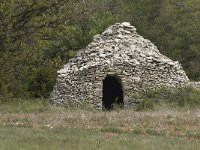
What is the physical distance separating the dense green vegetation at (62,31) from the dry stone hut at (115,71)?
160cm

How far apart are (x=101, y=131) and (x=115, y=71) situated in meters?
9.16

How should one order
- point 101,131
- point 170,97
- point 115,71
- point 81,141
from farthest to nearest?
point 115,71
point 170,97
point 101,131
point 81,141

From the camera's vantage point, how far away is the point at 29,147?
9430mm

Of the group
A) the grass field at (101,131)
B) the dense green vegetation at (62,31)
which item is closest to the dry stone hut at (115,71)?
the dense green vegetation at (62,31)

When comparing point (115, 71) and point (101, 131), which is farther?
point (115, 71)

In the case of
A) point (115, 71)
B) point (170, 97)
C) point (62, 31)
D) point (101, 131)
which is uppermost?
point (62, 31)

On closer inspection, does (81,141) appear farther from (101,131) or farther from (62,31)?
(62,31)

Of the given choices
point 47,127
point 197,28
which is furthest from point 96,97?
point 197,28

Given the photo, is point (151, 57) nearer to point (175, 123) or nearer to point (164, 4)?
point (175, 123)

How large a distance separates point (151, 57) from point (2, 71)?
6856mm

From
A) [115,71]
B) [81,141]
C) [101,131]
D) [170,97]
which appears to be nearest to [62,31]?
[115,71]

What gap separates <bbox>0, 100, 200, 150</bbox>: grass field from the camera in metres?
9.84

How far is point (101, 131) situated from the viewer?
38.7ft

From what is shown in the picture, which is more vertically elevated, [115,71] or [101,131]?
[115,71]
